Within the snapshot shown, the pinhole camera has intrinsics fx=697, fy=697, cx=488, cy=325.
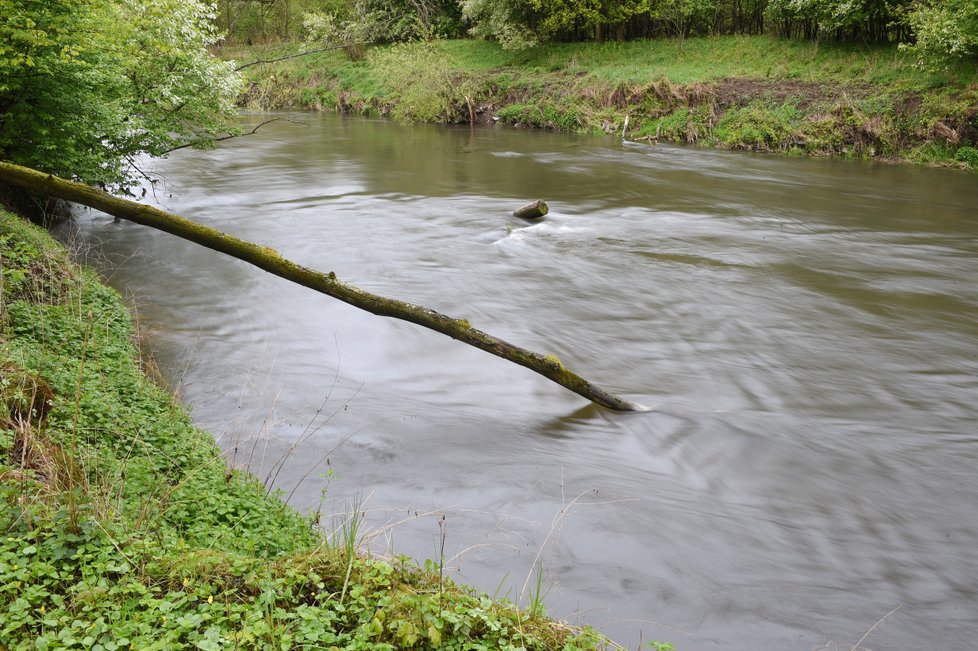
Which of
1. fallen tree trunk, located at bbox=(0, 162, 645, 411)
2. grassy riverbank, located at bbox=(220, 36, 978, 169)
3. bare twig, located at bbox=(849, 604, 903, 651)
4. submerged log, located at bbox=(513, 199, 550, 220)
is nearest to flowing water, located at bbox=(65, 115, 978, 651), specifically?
bare twig, located at bbox=(849, 604, 903, 651)

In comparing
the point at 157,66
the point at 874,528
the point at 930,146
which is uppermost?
the point at 157,66

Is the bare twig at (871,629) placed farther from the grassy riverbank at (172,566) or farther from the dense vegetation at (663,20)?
the dense vegetation at (663,20)

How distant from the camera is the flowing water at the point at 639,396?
543cm

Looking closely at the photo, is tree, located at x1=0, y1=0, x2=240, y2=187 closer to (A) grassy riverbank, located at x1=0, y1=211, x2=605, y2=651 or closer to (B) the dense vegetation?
(A) grassy riverbank, located at x1=0, y1=211, x2=605, y2=651

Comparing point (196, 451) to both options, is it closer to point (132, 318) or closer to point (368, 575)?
point (368, 575)

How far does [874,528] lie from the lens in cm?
613

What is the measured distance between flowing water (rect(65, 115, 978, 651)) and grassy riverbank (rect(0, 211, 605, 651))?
542 millimetres

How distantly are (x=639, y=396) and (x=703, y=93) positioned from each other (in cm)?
2574

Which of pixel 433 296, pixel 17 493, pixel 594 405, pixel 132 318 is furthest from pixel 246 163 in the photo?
pixel 17 493

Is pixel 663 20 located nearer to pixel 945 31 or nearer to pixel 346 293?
pixel 945 31

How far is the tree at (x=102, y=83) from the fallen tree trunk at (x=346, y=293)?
3276 mm

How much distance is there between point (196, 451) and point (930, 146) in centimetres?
2611

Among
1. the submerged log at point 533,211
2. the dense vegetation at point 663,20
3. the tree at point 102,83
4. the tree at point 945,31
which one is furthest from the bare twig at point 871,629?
the dense vegetation at point 663,20

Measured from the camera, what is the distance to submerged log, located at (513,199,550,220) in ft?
57.9
